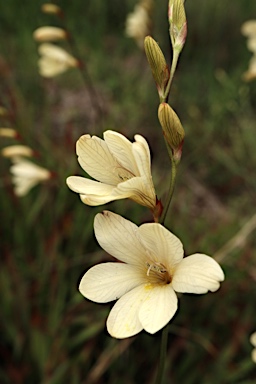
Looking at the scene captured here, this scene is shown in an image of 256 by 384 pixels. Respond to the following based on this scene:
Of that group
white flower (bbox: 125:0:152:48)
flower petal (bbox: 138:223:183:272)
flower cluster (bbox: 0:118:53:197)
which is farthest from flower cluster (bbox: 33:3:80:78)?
flower petal (bbox: 138:223:183:272)

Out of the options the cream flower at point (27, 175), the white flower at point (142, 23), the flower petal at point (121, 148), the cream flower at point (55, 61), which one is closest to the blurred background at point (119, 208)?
the cream flower at point (27, 175)

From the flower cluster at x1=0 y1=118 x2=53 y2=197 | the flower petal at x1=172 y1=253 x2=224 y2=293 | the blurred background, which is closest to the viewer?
the flower petal at x1=172 y1=253 x2=224 y2=293

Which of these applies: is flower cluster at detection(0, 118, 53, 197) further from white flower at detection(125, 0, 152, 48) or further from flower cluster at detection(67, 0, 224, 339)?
flower cluster at detection(67, 0, 224, 339)

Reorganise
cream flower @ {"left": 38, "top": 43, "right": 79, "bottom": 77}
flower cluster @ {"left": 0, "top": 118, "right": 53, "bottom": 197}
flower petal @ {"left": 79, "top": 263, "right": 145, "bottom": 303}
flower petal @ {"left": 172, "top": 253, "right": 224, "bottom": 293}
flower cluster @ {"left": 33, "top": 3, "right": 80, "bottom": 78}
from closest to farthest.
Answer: flower petal @ {"left": 172, "top": 253, "right": 224, "bottom": 293} → flower petal @ {"left": 79, "top": 263, "right": 145, "bottom": 303} → flower cluster @ {"left": 0, "top": 118, "right": 53, "bottom": 197} → flower cluster @ {"left": 33, "top": 3, "right": 80, "bottom": 78} → cream flower @ {"left": 38, "top": 43, "right": 79, "bottom": 77}

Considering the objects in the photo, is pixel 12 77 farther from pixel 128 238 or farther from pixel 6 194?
pixel 128 238

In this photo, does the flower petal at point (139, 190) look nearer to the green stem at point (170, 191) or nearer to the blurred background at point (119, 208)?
the green stem at point (170, 191)

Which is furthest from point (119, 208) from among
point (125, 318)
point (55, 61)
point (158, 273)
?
point (125, 318)

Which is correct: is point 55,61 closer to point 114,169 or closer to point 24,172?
point 24,172
